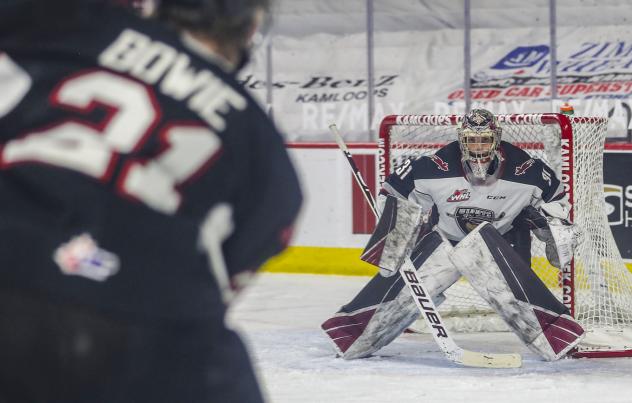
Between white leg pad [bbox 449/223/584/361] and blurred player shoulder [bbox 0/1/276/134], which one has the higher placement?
blurred player shoulder [bbox 0/1/276/134]

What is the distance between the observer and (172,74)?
861 millimetres

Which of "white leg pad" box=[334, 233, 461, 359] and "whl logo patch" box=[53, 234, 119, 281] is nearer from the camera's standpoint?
"whl logo patch" box=[53, 234, 119, 281]

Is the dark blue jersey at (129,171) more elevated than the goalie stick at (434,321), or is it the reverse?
the dark blue jersey at (129,171)

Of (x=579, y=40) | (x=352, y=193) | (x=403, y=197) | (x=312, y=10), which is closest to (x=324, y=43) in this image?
(x=312, y=10)

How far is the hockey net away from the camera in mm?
4883

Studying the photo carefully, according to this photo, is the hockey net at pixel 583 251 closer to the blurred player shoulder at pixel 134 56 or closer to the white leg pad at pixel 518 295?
the white leg pad at pixel 518 295

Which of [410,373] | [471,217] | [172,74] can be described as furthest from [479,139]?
[172,74]

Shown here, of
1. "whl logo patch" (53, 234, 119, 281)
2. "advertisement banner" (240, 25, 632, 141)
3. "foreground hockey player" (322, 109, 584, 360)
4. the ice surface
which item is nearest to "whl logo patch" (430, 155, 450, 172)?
"foreground hockey player" (322, 109, 584, 360)

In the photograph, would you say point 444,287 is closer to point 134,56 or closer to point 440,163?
point 440,163

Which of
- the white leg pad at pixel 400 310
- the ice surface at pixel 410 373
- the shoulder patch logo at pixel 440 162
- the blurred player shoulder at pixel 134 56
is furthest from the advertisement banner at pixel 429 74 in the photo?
the blurred player shoulder at pixel 134 56

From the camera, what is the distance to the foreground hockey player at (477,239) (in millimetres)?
4648

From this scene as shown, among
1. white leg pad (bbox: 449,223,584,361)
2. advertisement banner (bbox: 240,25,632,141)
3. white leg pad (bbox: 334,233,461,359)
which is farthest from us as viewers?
advertisement banner (bbox: 240,25,632,141)

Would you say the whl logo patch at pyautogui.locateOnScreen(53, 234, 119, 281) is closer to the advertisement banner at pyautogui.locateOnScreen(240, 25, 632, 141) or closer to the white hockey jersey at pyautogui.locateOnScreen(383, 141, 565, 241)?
the white hockey jersey at pyautogui.locateOnScreen(383, 141, 565, 241)

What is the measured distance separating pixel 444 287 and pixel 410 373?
420 mm
